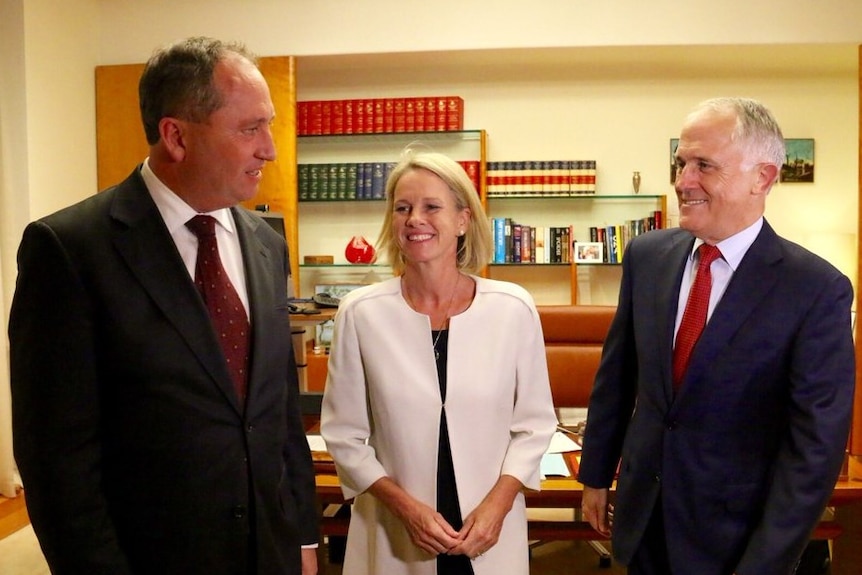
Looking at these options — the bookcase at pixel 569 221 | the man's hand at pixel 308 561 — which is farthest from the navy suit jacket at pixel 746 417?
the bookcase at pixel 569 221

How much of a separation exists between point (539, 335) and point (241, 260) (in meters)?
0.77

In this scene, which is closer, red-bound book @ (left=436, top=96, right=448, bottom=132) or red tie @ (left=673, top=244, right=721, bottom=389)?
red tie @ (left=673, top=244, right=721, bottom=389)

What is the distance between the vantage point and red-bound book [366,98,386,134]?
520 cm

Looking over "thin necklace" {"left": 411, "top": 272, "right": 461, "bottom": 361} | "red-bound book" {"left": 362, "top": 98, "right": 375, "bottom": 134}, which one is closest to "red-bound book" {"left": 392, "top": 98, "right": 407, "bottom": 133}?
"red-bound book" {"left": 362, "top": 98, "right": 375, "bottom": 134}

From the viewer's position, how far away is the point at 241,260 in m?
1.45

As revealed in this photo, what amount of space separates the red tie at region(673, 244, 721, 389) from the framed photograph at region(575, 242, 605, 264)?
365cm

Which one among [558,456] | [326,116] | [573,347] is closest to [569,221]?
[326,116]

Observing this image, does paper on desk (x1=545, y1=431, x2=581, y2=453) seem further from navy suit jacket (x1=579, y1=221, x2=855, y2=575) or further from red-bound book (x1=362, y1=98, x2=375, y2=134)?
red-bound book (x1=362, y1=98, x2=375, y2=134)

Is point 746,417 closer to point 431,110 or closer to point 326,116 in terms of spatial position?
point 431,110

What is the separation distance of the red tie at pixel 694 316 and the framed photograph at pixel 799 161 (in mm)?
4310

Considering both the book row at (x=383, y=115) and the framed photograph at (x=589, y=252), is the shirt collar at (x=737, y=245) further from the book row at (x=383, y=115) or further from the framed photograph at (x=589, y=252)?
the book row at (x=383, y=115)

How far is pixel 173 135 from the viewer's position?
4.19 ft

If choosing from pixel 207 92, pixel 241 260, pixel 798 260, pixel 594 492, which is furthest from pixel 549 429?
pixel 207 92

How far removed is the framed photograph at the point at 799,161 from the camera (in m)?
5.31
